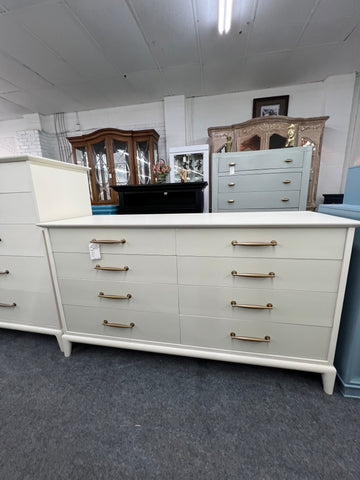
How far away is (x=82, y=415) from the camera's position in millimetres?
864

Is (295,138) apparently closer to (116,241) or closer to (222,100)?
(222,100)

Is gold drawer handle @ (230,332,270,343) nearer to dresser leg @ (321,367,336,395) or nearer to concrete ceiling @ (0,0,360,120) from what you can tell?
dresser leg @ (321,367,336,395)

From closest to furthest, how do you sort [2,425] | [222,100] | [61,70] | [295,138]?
1. [2,425]
2. [61,70]
3. [295,138]
4. [222,100]

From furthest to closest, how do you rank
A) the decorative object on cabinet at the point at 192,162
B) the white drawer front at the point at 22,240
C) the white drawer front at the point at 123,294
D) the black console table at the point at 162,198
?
the decorative object on cabinet at the point at 192,162, the black console table at the point at 162,198, the white drawer front at the point at 22,240, the white drawer front at the point at 123,294

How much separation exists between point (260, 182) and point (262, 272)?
5.56ft

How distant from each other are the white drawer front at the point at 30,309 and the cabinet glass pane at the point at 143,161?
265 cm

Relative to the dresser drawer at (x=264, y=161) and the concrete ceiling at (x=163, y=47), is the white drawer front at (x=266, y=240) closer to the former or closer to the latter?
the dresser drawer at (x=264, y=161)

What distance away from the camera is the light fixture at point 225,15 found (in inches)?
68.4

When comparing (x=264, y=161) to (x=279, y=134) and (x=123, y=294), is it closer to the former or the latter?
(x=279, y=134)

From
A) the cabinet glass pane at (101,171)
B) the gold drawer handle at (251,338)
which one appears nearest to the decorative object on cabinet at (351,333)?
the gold drawer handle at (251,338)

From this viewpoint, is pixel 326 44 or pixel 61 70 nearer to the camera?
pixel 326 44

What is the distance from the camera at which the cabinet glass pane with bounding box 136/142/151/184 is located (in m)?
3.35

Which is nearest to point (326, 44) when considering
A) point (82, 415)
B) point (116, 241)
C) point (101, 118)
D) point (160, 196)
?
point (160, 196)

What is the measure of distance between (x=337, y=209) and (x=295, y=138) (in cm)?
236
